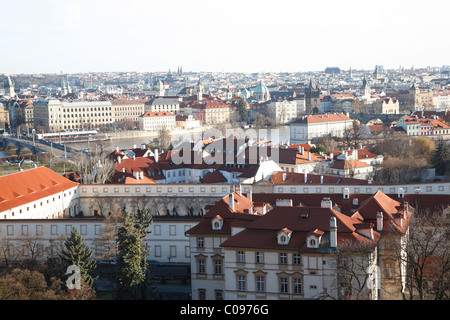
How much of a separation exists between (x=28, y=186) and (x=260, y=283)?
1089 cm

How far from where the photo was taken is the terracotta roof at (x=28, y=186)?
1850 cm

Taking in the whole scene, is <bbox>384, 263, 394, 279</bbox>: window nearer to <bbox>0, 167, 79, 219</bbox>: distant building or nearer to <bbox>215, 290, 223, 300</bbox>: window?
<bbox>215, 290, 223, 300</bbox>: window

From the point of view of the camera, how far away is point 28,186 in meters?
19.9

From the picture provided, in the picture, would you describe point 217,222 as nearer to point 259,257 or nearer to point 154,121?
point 259,257

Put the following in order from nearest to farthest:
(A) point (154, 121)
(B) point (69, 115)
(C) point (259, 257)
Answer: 1. (C) point (259, 257)
2. (A) point (154, 121)
3. (B) point (69, 115)

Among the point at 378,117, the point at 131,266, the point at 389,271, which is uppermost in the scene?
the point at 131,266

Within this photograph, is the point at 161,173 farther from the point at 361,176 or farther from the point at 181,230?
the point at 181,230

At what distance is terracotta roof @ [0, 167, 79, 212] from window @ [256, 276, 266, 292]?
8908mm

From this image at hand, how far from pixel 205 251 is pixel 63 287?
2.88 meters

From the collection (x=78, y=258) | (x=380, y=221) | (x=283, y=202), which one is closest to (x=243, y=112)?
(x=283, y=202)

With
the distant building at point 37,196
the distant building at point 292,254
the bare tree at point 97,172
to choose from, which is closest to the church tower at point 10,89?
the bare tree at point 97,172

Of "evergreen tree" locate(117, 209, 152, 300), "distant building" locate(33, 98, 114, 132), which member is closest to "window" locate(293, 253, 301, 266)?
"evergreen tree" locate(117, 209, 152, 300)

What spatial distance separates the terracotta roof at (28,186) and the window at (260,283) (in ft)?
29.2

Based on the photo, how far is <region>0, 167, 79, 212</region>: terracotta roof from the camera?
18500mm
